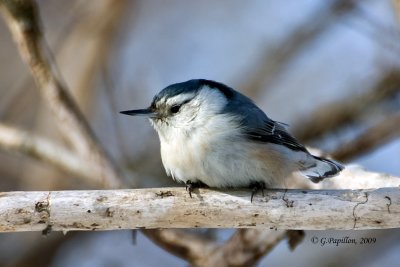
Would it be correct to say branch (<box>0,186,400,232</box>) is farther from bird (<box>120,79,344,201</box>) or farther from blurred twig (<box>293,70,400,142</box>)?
blurred twig (<box>293,70,400,142</box>)

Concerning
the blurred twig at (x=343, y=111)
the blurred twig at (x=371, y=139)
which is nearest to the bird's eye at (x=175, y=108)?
the blurred twig at (x=371, y=139)

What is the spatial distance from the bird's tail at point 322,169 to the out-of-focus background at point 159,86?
1.00 metres

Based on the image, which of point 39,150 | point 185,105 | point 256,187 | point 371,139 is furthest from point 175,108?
point 371,139

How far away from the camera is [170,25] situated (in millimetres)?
5922

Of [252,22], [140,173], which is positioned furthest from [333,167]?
[252,22]

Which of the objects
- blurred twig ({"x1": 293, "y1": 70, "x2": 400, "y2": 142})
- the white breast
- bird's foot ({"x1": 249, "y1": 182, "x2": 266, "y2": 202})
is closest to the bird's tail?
the white breast

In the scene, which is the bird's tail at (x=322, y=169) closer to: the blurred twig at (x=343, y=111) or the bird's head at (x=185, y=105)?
the bird's head at (x=185, y=105)

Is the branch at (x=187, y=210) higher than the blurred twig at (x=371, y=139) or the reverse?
the reverse

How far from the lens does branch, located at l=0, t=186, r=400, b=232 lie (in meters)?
2.49

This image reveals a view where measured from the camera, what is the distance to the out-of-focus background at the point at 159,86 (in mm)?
4438

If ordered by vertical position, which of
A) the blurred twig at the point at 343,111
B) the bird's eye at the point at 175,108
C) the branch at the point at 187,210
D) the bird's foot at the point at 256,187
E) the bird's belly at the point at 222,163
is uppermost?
the blurred twig at the point at 343,111

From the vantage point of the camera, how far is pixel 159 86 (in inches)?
202

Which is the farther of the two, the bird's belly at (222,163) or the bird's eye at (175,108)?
the bird's eye at (175,108)

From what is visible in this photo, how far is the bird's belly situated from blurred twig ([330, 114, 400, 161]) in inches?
51.7
